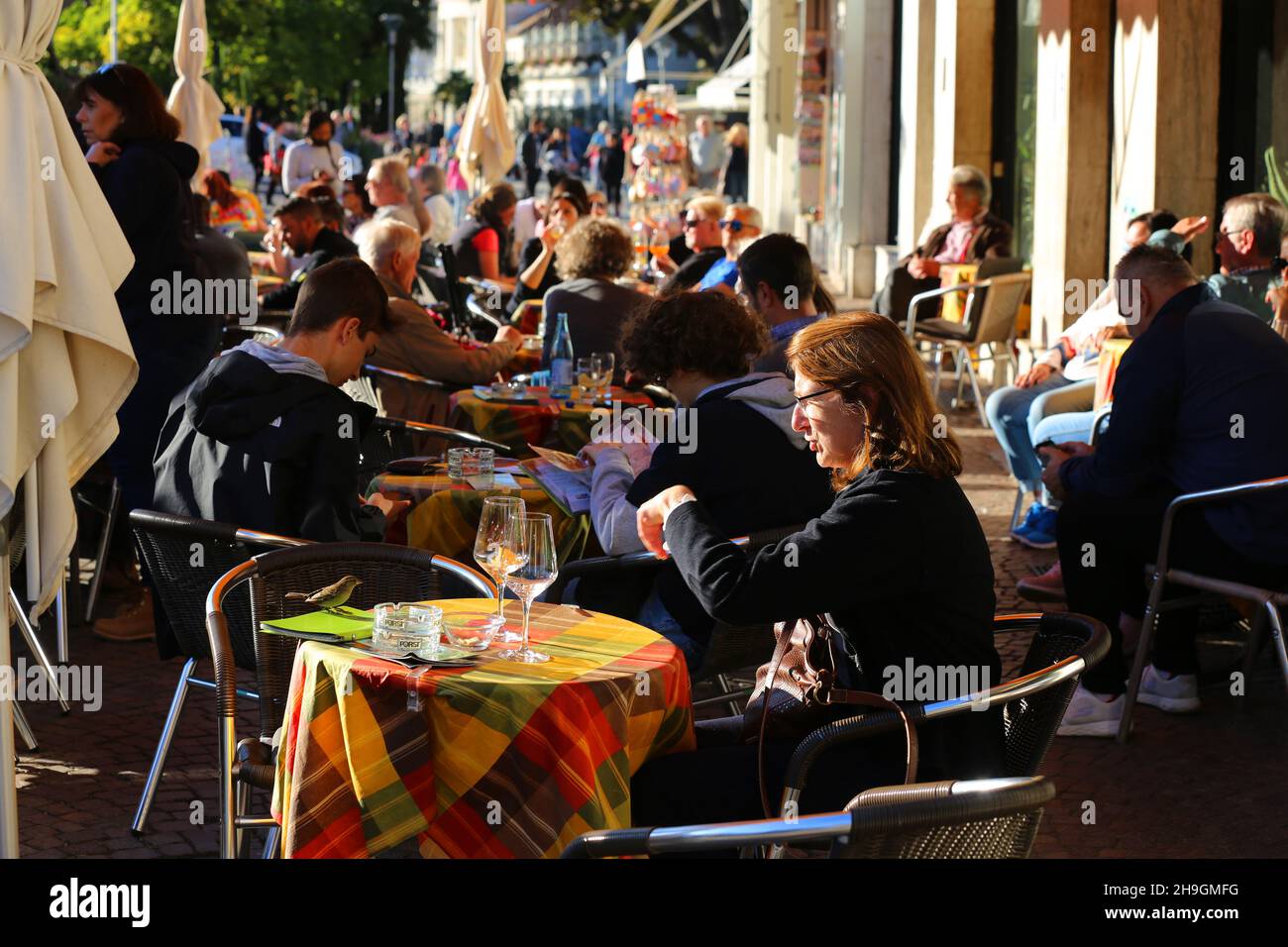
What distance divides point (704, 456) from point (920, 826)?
2.30 metres

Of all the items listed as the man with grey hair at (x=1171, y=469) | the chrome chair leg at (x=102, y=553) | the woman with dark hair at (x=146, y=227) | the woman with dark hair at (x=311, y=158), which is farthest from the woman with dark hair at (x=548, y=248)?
the woman with dark hair at (x=311, y=158)

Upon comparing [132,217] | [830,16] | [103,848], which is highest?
[830,16]

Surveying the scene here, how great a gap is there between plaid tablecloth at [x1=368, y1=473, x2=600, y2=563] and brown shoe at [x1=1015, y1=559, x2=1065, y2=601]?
8.05 ft

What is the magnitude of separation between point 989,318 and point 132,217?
21.0 feet

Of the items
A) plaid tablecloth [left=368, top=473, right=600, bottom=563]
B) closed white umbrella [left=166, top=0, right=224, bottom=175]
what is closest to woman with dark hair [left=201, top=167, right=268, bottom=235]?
closed white umbrella [left=166, top=0, right=224, bottom=175]

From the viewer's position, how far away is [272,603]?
422 centimetres

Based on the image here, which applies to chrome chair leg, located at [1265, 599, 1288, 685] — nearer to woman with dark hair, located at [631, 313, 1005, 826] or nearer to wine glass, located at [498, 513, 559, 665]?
woman with dark hair, located at [631, 313, 1005, 826]

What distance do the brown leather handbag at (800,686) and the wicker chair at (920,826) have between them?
0.87m

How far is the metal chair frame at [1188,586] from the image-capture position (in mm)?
5387

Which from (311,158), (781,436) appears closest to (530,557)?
(781,436)

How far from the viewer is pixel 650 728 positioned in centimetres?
359
